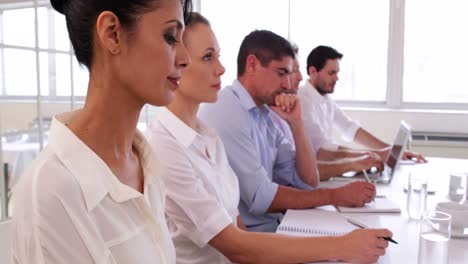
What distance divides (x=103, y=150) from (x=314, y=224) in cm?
85

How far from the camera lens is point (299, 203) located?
A: 67.6 inches

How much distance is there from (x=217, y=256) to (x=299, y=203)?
0.44m

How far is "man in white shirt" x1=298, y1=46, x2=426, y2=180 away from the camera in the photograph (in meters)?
2.85

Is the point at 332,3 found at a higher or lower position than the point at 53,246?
higher

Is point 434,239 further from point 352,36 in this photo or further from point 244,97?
point 352,36

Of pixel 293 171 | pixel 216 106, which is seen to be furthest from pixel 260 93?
pixel 293 171

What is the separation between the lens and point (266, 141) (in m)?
2.06

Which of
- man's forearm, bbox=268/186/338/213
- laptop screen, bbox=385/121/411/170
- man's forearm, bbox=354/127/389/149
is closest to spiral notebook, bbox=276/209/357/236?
man's forearm, bbox=268/186/338/213

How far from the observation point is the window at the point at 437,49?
4.13 metres

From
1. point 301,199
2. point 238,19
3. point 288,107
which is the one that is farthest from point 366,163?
point 238,19

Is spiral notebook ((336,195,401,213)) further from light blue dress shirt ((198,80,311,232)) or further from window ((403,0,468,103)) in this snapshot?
window ((403,0,468,103))

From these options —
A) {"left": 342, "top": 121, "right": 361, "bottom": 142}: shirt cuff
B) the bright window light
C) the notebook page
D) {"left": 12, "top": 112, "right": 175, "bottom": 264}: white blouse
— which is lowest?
the notebook page

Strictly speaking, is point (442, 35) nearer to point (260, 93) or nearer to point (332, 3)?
point (332, 3)

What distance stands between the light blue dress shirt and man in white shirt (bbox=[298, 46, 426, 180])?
2.65ft
